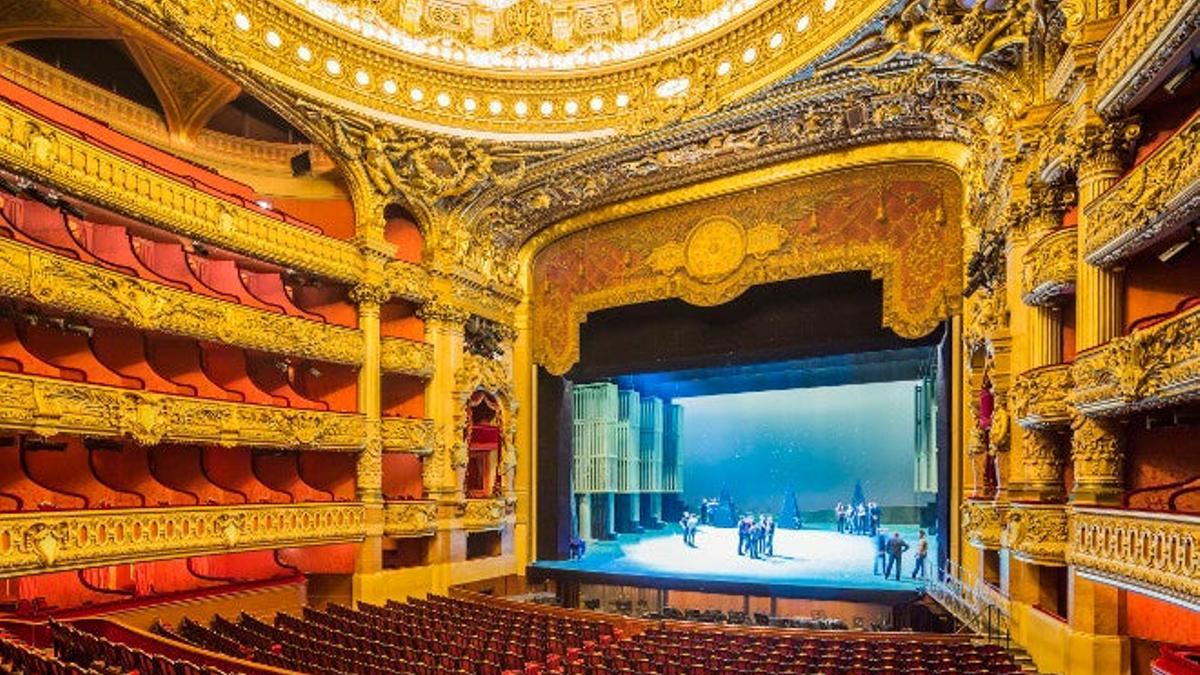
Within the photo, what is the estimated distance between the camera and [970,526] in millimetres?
9141

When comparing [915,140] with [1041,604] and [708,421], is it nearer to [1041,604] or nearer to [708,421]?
[1041,604]

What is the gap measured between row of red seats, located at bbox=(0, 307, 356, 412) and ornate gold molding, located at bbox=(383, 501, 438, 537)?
5.50 feet

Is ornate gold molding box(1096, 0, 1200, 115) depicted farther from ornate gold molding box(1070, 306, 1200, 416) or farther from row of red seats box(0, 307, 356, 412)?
row of red seats box(0, 307, 356, 412)

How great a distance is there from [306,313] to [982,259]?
9390mm

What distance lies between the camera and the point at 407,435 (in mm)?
12945

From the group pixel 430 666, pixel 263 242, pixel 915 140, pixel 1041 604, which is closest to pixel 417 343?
pixel 263 242

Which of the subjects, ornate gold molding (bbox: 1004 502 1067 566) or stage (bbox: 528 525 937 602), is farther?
stage (bbox: 528 525 937 602)

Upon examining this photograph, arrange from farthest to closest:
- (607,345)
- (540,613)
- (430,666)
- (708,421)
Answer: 1. (708,421)
2. (607,345)
3. (540,613)
4. (430,666)

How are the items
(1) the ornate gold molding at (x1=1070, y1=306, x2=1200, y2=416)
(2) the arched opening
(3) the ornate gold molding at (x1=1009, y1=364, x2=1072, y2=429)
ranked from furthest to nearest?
(2) the arched opening → (3) the ornate gold molding at (x1=1009, y1=364, x2=1072, y2=429) → (1) the ornate gold molding at (x1=1070, y1=306, x2=1200, y2=416)

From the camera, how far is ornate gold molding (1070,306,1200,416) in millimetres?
4852

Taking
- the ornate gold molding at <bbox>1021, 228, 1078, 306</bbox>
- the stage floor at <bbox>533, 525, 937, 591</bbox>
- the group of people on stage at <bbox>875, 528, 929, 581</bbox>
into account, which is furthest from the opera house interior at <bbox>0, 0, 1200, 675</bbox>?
the group of people on stage at <bbox>875, 528, 929, 581</bbox>

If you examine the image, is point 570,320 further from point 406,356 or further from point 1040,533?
point 1040,533

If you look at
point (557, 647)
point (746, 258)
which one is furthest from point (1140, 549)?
point (746, 258)

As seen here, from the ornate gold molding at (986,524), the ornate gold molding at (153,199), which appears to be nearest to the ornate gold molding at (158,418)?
the ornate gold molding at (153,199)
